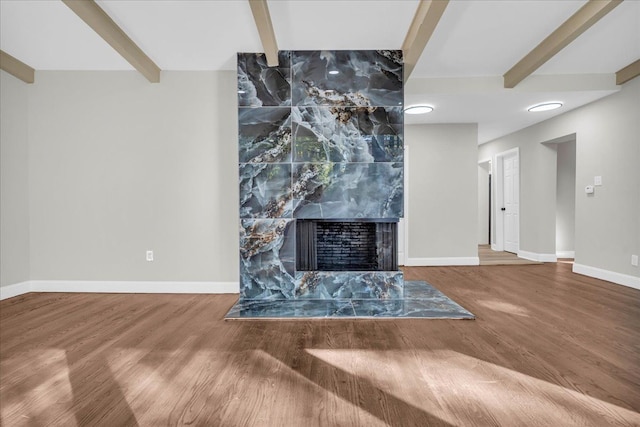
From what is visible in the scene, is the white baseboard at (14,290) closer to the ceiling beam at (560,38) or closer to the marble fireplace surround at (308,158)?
the marble fireplace surround at (308,158)

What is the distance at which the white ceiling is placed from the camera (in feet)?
8.70

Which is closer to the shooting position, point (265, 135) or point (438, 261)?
point (265, 135)

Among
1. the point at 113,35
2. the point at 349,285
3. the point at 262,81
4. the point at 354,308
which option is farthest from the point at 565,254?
the point at 113,35

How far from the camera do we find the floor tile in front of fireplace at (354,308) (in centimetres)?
274

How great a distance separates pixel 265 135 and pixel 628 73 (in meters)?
4.17

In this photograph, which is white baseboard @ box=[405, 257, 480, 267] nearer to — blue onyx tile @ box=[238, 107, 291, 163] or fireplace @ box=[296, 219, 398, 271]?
fireplace @ box=[296, 219, 398, 271]

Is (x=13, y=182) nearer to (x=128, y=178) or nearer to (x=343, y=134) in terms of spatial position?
(x=128, y=178)

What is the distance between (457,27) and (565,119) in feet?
10.0

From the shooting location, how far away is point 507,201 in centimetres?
656

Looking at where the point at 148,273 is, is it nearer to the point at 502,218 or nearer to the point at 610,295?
the point at 610,295

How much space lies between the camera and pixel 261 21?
260cm

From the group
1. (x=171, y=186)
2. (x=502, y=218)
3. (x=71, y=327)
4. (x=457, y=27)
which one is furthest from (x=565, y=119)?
(x=71, y=327)

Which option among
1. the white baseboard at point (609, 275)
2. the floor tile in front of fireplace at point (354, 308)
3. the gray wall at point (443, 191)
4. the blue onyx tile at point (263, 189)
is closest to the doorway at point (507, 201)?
the gray wall at point (443, 191)

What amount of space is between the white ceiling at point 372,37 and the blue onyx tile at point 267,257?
5.92 ft
